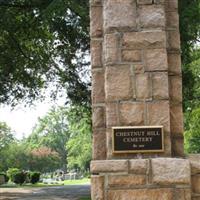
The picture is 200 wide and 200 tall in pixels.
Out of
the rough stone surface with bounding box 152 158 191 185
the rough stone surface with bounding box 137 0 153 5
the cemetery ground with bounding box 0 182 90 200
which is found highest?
the rough stone surface with bounding box 137 0 153 5

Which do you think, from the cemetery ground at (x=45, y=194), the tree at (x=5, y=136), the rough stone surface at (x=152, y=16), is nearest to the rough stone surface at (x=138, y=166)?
the rough stone surface at (x=152, y=16)

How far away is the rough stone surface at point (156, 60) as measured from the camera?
495cm

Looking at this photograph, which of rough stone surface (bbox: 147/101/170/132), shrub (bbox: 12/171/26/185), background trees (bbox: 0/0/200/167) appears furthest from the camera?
shrub (bbox: 12/171/26/185)

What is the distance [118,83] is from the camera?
496cm

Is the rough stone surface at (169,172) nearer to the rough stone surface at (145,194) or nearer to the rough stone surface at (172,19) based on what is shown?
the rough stone surface at (145,194)

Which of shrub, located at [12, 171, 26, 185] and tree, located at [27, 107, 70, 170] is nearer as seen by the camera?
shrub, located at [12, 171, 26, 185]

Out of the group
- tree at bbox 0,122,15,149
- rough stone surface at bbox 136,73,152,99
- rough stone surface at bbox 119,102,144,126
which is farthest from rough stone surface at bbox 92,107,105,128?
tree at bbox 0,122,15,149

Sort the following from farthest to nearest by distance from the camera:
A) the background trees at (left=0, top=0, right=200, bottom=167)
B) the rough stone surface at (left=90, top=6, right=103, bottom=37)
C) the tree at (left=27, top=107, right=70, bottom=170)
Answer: the tree at (left=27, top=107, right=70, bottom=170) < the background trees at (left=0, top=0, right=200, bottom=167) < the rough stone surface at (left=90, top=6, right=103, bottom=37)

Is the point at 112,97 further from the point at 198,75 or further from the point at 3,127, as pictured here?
the point at 3,127

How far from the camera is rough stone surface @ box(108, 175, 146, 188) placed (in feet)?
15.6

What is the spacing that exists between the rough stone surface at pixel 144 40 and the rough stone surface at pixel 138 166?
1.24 meters

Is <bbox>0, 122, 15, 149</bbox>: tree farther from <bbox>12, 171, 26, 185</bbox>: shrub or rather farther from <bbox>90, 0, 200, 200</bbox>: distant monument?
<bbox>90, 0, 200, 200</bbox>: distant monument

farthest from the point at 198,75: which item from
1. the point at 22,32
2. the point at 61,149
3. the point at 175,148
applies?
the point at 61,149

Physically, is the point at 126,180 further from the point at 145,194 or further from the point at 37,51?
the point at 37,51
